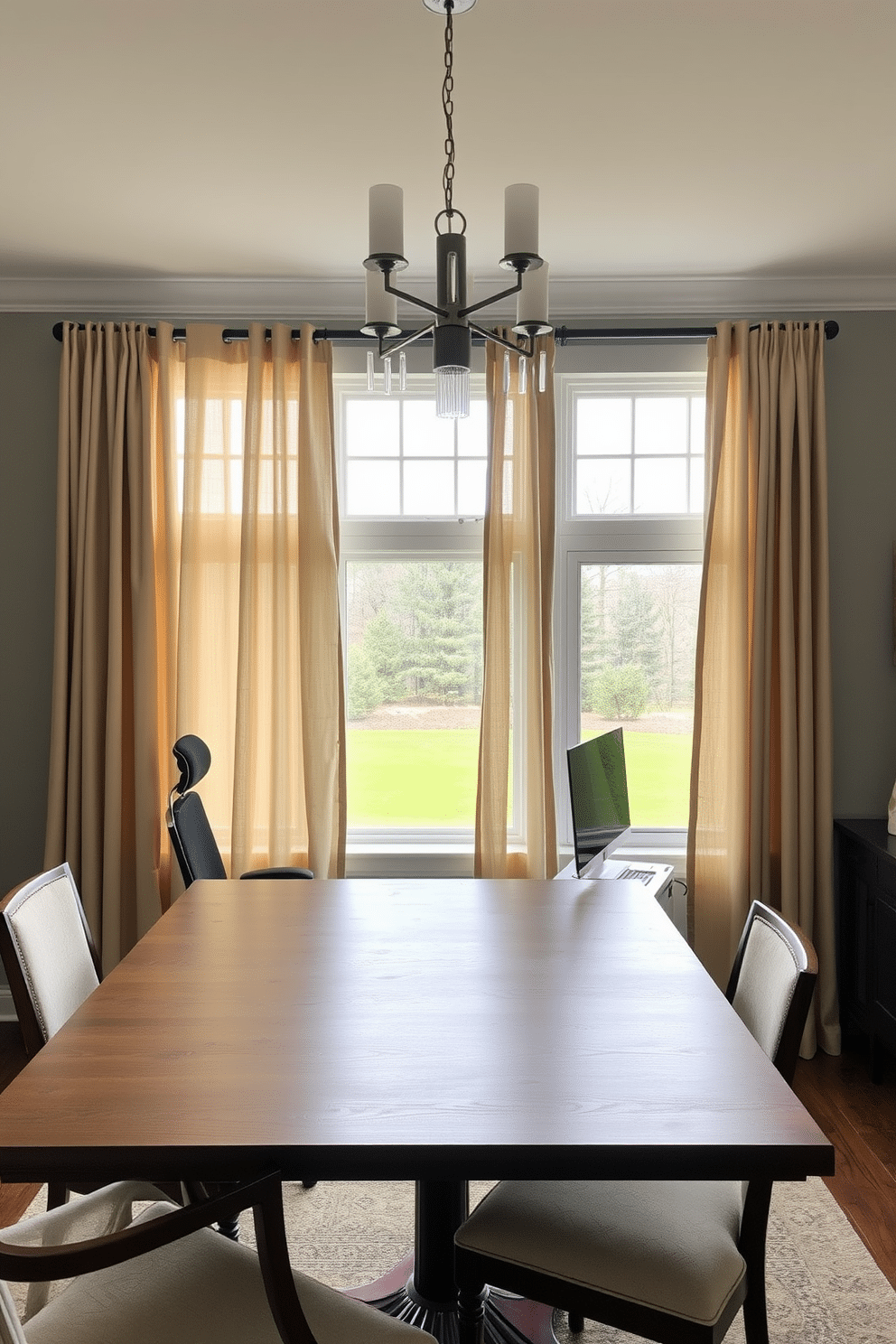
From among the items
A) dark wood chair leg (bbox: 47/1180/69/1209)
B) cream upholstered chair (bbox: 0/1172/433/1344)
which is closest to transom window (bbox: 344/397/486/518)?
dark wood chair leg (bbox: 47/1180/69/1209)

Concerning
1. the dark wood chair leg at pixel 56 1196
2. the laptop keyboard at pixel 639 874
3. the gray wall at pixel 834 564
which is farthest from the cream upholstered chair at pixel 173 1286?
the gray wall at pixel 834 564

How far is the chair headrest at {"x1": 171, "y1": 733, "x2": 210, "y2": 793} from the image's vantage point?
2.85m

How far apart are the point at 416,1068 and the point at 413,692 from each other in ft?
8.38

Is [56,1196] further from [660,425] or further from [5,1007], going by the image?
[660,425]

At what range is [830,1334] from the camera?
2105 millimetres

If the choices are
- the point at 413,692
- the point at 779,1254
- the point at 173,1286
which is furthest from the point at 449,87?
the point at 779,1254

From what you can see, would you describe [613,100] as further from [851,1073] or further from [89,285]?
[851,1073]

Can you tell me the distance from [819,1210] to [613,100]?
2848 mm

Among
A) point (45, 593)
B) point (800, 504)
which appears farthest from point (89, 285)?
point (800, 504)

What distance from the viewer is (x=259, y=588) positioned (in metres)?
3.77

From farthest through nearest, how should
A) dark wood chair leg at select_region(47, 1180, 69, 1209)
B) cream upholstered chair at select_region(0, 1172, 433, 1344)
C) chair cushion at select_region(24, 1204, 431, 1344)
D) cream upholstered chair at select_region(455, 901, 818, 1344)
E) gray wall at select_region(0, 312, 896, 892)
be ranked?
gray wall at select_region(0, 312, 896, 892), dark wood chair leg at select_region(47, 1180, 69, 1209), cream upholstered chair at select_region(455, 901, 818, 1344), chair cushion at select_region(24, 1204, 431, 1344), cream upholstered chair at select_region(0, 1172, 433, 1344)

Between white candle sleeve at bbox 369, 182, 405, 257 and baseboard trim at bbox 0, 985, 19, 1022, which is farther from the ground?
white candle sleeve at bbox 369, 182, 405, 257

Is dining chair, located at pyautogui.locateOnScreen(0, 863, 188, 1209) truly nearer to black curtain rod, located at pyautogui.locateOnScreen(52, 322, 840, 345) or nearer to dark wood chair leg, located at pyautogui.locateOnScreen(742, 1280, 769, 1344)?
dark wood chair leg, located at pyautogui.locateOnScreen(742, 1280, 769, 1344)

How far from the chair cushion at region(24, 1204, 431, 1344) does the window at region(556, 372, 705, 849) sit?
8.24ft
